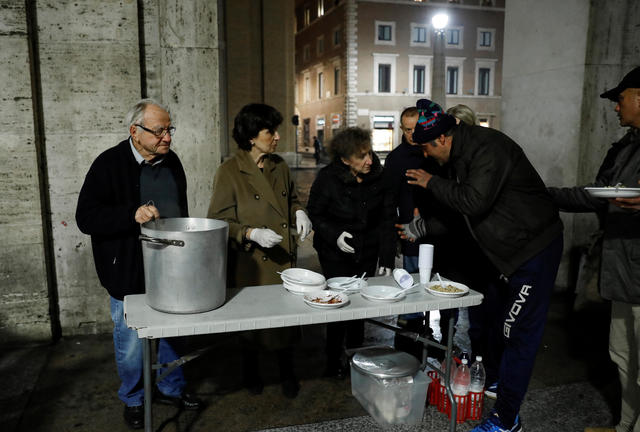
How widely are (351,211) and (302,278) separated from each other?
3.17ft

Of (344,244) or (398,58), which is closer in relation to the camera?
(344,244)

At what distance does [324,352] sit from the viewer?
4.16m

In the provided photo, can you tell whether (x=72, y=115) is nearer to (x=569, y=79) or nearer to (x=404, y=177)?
(x=404, y=177)

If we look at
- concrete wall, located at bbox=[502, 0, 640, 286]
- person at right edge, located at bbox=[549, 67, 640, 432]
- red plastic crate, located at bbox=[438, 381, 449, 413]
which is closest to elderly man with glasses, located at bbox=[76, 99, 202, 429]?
red plastic crate, located at bbox=[438, 381, 449, 413]

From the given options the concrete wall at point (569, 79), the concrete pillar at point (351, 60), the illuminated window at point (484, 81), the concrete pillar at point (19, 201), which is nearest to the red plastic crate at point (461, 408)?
the concrete wall at point (569, 79)

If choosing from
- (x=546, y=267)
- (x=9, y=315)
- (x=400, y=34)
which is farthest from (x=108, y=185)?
(x=400, y=34)

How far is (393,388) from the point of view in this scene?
9.53 feet

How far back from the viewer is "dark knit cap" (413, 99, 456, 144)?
2674 millimetres

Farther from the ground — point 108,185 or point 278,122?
point 278,122

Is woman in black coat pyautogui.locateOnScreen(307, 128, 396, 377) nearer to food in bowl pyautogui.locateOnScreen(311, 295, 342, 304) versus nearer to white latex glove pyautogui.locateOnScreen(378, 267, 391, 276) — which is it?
white latex glove pyautogui.locateOnScreen(378, 267, 391, 276)

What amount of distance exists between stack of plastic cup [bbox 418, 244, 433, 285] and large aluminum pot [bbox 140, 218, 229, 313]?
1165 mm

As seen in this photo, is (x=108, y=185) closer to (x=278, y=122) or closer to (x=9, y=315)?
(x=278, y=122)

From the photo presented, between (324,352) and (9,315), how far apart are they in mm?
2615

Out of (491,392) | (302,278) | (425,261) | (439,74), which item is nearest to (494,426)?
(491,392)
